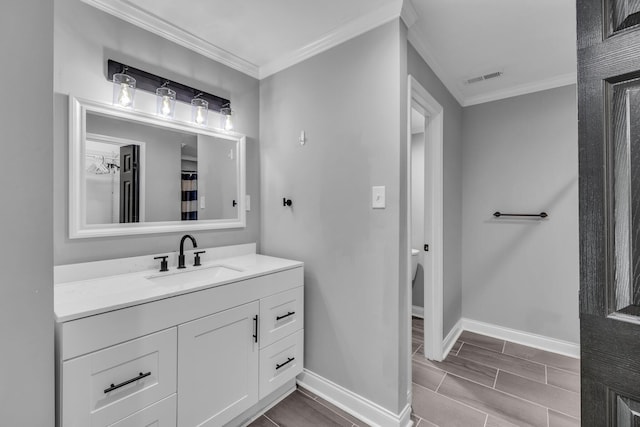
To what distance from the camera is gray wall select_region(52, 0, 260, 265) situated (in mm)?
1421

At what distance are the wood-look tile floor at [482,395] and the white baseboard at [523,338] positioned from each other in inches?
2.9

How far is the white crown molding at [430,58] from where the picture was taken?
5.96 ft

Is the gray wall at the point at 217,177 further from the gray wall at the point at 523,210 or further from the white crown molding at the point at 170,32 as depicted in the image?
the gray wall at the point at 523,210

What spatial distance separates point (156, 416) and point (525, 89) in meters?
3.52

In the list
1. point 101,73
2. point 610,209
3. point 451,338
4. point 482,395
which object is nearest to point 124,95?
point 101,73

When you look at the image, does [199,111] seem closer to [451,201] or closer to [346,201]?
[346,201]

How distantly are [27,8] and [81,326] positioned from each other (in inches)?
38.7

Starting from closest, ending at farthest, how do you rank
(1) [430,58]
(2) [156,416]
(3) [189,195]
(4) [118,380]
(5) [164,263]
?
(4) [118,380], (2) [156,416], (5) [164,263], (3) [189,195], (1) [430,58]

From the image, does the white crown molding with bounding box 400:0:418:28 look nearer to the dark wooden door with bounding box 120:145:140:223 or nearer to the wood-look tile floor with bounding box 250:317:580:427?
the dark wooden door with bounding box 120:145:140:223

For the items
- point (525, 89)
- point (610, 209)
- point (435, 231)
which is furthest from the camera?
point (525, 89)

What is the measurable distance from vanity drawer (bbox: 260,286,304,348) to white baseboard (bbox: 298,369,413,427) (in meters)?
0.39

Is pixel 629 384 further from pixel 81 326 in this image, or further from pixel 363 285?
pixel 81 326

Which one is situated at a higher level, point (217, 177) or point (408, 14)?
point (408, 14)

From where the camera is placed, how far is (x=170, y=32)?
70.9 inches
